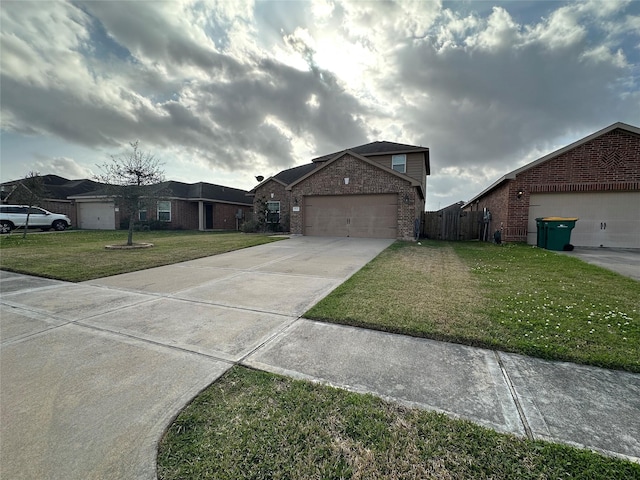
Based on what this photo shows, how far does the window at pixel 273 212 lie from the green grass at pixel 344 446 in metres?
18.5

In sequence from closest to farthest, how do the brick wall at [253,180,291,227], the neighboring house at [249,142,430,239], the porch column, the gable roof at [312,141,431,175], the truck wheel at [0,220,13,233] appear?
Answer: 1. the neighboring house at [249,142,430,239]
2. the truck wheel at [0,220,13,233]
3. the gable roof at [312,141,431,175]
4. the brick wall at [253,180,291,227]
5. the porch column

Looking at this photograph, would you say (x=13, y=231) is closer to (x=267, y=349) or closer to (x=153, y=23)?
(x=153, y=23)

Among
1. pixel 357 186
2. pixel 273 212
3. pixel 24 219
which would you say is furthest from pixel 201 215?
pixel 357 186

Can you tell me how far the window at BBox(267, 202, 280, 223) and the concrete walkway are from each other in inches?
633

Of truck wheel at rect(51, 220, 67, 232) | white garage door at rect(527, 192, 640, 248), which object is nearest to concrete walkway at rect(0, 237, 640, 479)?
white garage door at rect(527, 192, 640, 248)

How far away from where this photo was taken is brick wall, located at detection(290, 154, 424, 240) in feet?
43.2

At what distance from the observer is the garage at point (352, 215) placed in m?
13.7

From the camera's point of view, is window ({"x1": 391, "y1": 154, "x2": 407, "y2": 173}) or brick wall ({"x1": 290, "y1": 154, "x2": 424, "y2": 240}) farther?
window ({"x1": 391, "y1": 154, "x2": 407, "y2": 173})

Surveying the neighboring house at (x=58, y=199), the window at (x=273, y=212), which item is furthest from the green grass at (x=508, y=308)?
the neighboring house at (x=58, y=199)

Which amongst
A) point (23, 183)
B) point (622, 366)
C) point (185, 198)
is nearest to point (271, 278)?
point (622, 366)

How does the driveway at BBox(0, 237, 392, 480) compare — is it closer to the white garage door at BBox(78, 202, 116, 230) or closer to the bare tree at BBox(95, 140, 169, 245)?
the bare tree at BBox(95, 140, 169, 245)

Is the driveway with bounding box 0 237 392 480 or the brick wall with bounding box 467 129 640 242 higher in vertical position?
the brick wall with bounding box 467 129 640 242

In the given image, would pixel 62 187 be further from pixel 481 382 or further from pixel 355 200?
pixel 481 382

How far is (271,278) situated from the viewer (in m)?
5.78
